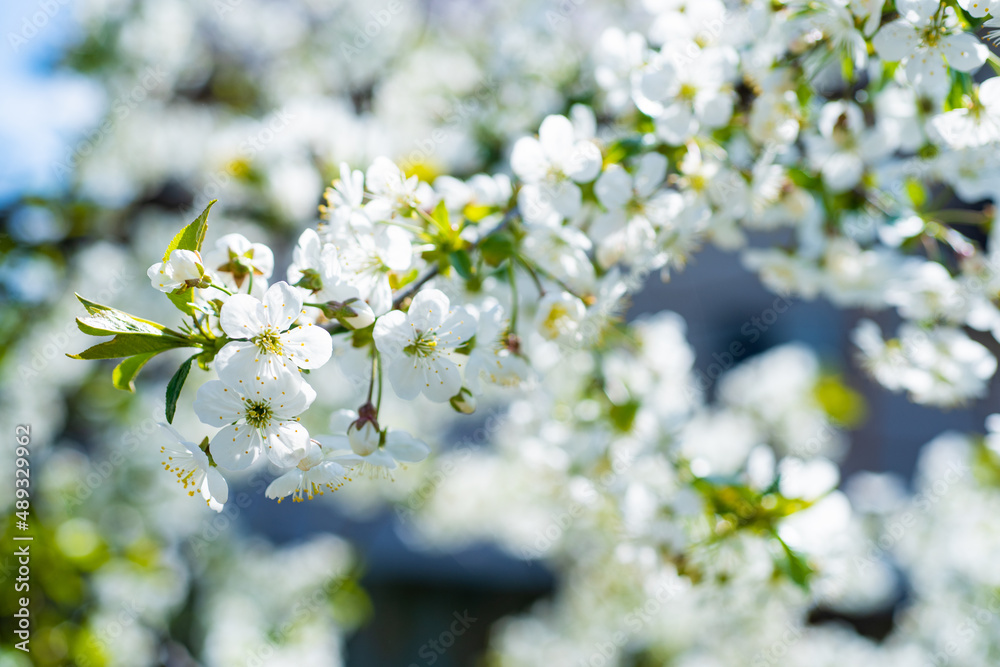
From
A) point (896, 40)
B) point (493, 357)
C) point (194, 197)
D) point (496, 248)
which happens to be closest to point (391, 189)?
point (496, 248)

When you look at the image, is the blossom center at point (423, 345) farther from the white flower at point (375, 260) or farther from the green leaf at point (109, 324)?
the green leaf at point (109, 324)

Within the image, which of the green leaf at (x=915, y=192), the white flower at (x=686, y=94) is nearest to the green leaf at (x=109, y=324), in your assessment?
the white flower at (x=686, y=94)

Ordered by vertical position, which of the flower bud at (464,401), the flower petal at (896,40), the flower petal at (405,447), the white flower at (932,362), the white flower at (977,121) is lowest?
the white flower at (932,362)

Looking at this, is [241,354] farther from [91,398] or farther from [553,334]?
[91,398]

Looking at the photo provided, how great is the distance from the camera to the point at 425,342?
75 centimetres

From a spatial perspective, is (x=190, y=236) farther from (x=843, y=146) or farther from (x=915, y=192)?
(x=915, y=192)

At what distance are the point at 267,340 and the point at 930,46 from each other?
890 millimetres

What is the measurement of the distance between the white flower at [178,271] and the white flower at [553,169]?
454 millimetres

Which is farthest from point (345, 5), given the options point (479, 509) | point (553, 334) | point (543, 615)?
point (543, 615)

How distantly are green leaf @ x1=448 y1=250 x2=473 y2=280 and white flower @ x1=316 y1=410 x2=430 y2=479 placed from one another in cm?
21

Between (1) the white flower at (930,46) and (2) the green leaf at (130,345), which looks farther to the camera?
(1) the white flower at (930,46)

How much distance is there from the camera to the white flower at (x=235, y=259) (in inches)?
29.3

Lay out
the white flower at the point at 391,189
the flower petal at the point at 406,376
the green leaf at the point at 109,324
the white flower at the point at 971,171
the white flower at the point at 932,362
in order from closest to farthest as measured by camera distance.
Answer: the green leaf at the point at 109,324 < the flower petal at the point at 406,376 < the white flower at the point at 391,189 < the white flower at the point at 971,171 < the white flower at the point at 932,362

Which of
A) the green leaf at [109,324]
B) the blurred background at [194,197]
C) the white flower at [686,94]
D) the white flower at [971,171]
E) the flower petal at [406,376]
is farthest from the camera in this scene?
the blurred background at [194,197]
